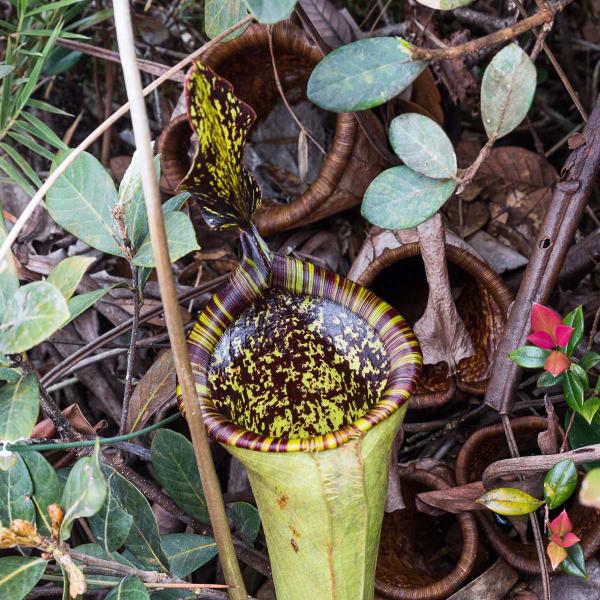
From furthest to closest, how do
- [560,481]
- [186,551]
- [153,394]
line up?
[153,394] → [186,551] → [560,481]

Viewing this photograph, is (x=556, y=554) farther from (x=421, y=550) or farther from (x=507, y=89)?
(x=507, y=89)

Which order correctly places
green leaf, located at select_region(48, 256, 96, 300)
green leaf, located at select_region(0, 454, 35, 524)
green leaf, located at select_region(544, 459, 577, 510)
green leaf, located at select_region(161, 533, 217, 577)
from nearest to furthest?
green leaf, located at select_region(48, 256, 96, 300), green leaf, located at select_region(0, 454, 35, 524), green leaf, located at select_region(544, 459, 577, 510), green leaf, located at select_region(161, 533, 217, 577)

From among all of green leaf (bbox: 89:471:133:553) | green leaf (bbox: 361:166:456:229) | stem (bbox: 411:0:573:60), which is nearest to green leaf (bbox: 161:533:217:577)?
green leaf (bbox: 89:471:133:553)

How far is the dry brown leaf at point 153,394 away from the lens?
1.34m

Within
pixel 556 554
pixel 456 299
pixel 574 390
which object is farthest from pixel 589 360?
A: pixel 456 299

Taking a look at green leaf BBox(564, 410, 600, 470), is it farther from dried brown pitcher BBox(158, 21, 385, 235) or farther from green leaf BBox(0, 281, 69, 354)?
green leaf BBox(0, 281, 69, 354)

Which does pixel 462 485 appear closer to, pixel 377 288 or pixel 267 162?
pixel 377 288

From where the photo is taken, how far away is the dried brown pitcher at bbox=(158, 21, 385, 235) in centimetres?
152

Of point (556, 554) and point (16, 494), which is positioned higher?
point (16, 494)

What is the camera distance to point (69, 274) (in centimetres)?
89

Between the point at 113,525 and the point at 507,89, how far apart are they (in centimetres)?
84

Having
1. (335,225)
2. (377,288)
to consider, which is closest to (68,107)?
(335,225)

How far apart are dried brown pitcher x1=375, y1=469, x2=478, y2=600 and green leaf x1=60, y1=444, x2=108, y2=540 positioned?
670 millimetres

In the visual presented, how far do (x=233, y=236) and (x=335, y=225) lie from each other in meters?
0.25
